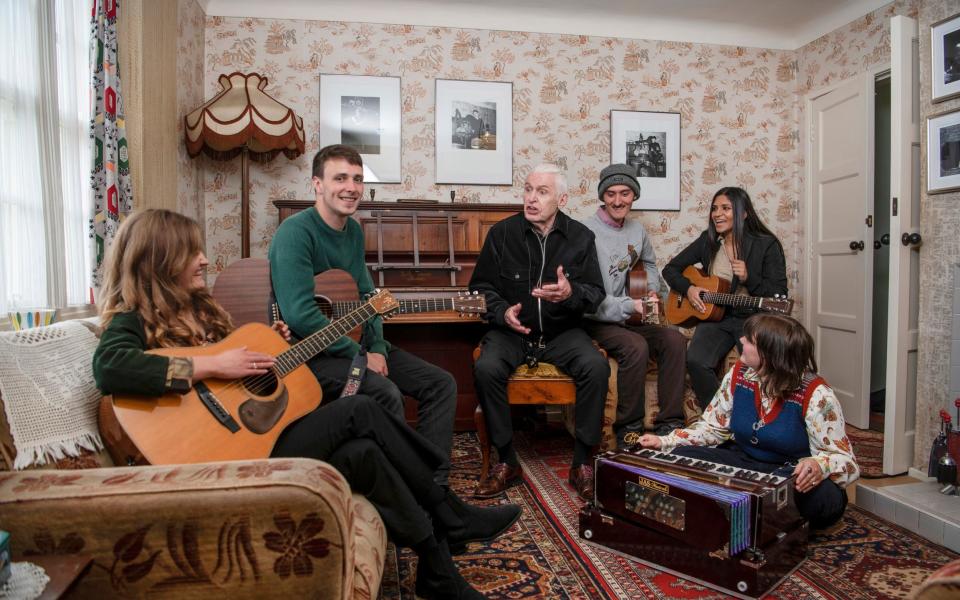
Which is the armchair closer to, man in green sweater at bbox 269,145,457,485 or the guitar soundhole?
the guitar soundhole

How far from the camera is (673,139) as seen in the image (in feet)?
14.7

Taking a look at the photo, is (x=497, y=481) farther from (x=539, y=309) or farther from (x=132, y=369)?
(x=132, y=369)

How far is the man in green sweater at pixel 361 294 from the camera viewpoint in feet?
6.97

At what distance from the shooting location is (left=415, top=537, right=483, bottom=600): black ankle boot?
5.19 feet

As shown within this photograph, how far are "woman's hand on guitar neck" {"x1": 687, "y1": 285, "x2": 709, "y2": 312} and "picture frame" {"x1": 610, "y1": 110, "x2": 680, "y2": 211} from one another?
1179mm

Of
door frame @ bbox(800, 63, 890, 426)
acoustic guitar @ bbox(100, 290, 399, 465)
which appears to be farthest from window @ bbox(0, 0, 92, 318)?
door frame @ bbox(800, 63, 890, 426)

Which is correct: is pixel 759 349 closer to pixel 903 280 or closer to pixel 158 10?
pixel 903 280

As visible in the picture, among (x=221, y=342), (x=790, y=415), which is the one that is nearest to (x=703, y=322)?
(x=790, y=415)

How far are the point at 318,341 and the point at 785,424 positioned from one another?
64.7 inches

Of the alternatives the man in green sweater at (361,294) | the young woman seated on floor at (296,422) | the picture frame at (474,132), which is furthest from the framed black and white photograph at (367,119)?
the young woman seated on floor at (296,422)

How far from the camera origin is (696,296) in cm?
340

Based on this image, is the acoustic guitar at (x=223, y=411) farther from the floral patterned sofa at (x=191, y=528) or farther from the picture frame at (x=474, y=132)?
the picture frame at (x=474, y=132)

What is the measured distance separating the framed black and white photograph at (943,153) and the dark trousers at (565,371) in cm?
172

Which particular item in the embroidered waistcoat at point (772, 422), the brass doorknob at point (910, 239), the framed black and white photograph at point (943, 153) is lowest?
the embroidered waistcoat at point (772, 422)
